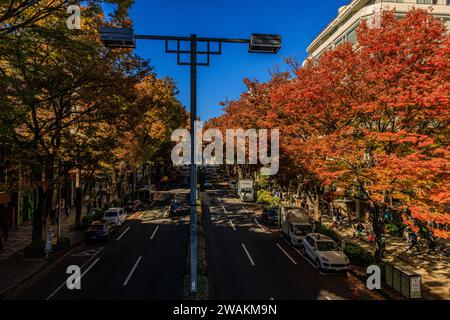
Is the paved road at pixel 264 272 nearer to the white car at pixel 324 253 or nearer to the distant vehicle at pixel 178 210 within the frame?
the white car at pixel 324 253

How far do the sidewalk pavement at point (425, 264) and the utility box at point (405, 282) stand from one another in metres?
0.58

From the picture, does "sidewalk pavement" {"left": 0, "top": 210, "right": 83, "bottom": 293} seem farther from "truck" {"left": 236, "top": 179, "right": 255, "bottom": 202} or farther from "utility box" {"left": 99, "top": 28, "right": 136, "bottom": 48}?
"truck" {"left": 236, "top": 179, "right": 255, "bottom": 202}

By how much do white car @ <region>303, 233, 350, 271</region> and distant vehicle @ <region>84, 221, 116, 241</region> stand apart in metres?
→ 14.3

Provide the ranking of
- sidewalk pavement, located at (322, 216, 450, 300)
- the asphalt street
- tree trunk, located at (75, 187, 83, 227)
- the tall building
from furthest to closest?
the tall building, tree trunk, located at (75, 187, 83, 227), sidewalk pavement, located at (322, 216, 450, 300), the asphalt street

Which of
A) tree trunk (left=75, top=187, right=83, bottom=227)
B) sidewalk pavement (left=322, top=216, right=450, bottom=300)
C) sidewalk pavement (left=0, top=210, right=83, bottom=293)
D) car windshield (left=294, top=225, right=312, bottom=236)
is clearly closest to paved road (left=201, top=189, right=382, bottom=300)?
car windshield (left=294, top=225, right=312, bottom=236)

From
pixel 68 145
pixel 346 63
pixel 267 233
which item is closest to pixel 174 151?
pixel 267 233

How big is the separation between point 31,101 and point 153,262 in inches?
432

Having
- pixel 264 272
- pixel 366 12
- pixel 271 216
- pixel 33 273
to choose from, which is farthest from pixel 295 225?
pixel 366 12

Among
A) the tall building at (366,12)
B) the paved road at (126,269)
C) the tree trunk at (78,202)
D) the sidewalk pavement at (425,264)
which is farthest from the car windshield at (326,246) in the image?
the tall building at (366,12)

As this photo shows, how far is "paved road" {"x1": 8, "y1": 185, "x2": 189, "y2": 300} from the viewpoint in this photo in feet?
46.8

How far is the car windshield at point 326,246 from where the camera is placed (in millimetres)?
18828

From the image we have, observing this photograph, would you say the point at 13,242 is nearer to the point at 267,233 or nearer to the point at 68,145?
the point at 68,145

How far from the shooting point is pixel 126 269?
1767cm

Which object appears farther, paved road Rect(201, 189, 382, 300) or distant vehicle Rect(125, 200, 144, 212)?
distant vehicle Rect(125, 200, 144, 212)
